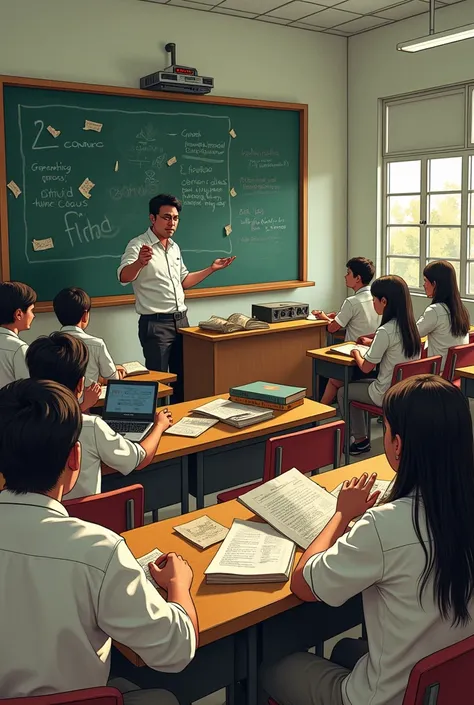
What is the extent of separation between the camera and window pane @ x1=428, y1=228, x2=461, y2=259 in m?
6.05

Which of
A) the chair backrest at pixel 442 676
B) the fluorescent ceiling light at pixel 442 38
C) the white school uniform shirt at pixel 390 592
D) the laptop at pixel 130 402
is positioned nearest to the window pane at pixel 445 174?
the fluorescent ceiling light at pixel 442 38

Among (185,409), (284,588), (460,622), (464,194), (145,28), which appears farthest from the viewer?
(464,194)

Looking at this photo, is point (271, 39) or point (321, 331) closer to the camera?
point (321, 331)

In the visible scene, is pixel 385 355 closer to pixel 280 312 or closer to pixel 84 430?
pixel 280 312

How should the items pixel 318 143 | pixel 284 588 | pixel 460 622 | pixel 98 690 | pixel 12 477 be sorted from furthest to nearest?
pixel 318 143 < pixel 284 588 < pixel 460 622 < pixel 12 477 < pixel 98 690

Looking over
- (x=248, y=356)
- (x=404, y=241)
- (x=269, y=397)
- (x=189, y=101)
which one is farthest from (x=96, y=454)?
(x=404, y=241)

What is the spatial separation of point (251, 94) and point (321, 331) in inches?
88.4

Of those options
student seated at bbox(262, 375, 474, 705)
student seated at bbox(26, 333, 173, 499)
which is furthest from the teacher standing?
student seated at bbox(262, 375, 474, 705)

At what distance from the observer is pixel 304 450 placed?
8.56 feet

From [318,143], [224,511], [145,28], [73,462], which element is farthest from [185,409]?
[318,143]

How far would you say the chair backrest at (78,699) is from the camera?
112 cm

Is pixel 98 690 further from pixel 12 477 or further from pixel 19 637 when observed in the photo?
pixel 12 477

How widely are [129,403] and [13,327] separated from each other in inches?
38.3

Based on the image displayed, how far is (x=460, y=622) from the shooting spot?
1.42 m
